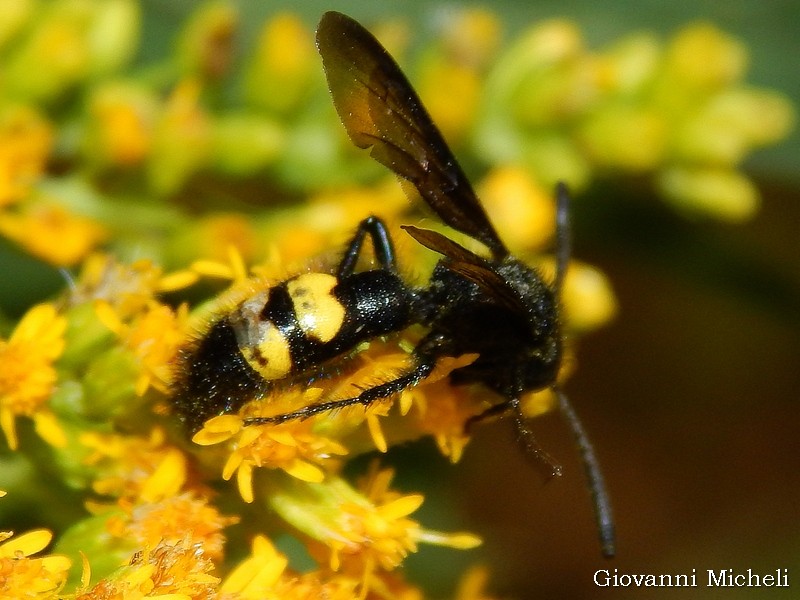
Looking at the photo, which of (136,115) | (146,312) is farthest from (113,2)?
(146,312)

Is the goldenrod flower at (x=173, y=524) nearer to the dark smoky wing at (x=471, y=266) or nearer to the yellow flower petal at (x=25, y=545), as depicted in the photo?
the yellow flower petal at (x=25, y=545)

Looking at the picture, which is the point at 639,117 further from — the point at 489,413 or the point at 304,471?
the point at 304,471

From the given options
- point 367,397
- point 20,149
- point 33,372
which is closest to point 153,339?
point 33,372

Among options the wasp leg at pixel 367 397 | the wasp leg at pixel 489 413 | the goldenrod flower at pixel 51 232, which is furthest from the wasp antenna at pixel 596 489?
the goldenrod flower at pixel 51 232

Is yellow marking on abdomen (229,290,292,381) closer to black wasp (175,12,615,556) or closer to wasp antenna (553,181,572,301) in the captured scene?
black wasp (175,12,615,556)

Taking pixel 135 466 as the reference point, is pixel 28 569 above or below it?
below

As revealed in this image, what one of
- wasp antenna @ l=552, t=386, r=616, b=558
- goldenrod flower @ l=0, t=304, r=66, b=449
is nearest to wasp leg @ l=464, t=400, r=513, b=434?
wasp antenna @ l=552, t=386, r=616, b=558

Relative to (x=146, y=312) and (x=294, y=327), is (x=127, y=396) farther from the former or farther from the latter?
(x=294, y=327)
